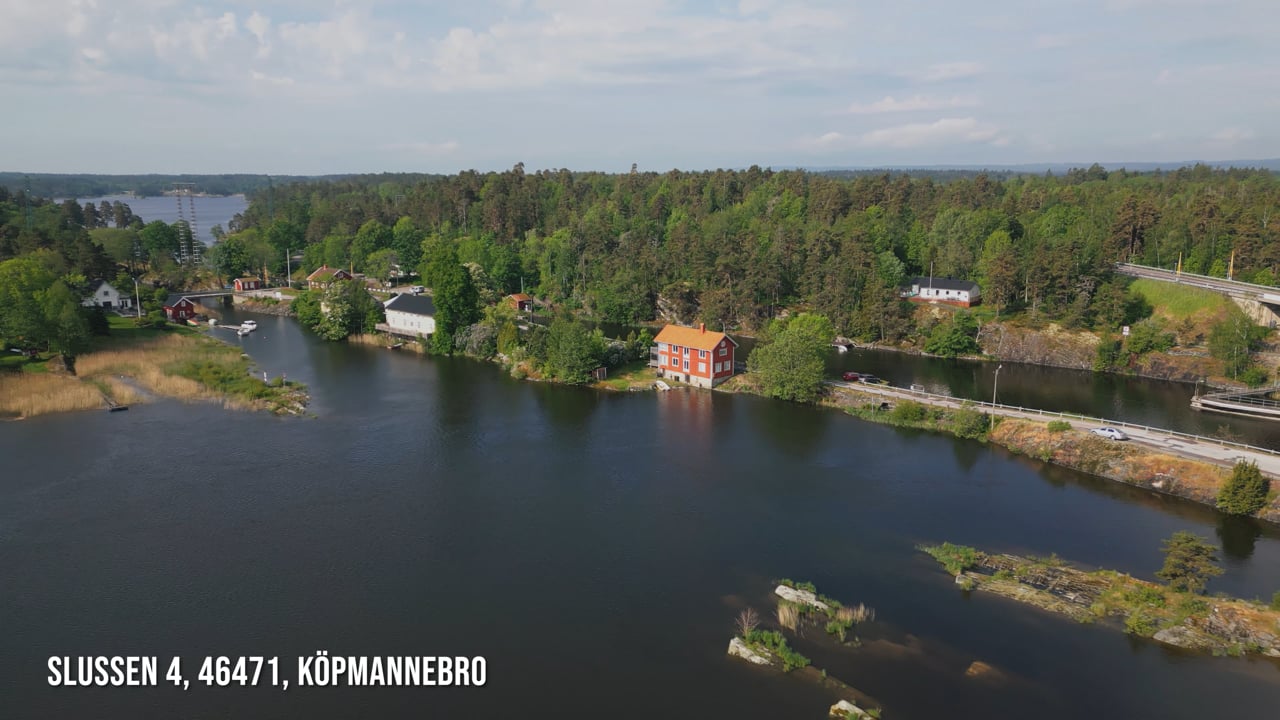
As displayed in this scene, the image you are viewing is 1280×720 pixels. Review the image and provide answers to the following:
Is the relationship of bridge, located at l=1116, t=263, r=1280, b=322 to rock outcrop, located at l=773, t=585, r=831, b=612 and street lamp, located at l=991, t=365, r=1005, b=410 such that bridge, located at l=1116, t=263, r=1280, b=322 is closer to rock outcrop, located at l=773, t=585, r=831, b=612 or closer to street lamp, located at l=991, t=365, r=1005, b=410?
street lamp, located at l=991, t=365, r=1005, b=410

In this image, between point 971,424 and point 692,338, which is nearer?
point 971,424

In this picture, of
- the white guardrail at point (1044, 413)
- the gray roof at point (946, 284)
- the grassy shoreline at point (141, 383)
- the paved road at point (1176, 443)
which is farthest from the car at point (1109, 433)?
the grassy shoreline at point (141, 383)

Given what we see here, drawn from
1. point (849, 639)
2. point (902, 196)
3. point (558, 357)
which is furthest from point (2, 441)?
point (902, 196)

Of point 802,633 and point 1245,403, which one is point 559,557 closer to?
point 802,633

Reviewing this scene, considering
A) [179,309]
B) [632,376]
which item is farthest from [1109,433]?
[179,309]

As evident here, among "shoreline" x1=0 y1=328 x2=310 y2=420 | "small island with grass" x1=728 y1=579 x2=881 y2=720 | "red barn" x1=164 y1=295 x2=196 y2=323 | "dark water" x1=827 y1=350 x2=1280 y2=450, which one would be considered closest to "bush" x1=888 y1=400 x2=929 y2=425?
"dark water" x1=827 y1=350 x2=1280 y2=450

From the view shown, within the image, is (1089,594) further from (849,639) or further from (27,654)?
(27,654)

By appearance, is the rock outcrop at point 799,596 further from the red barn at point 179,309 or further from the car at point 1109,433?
the red barn at point 179,309
